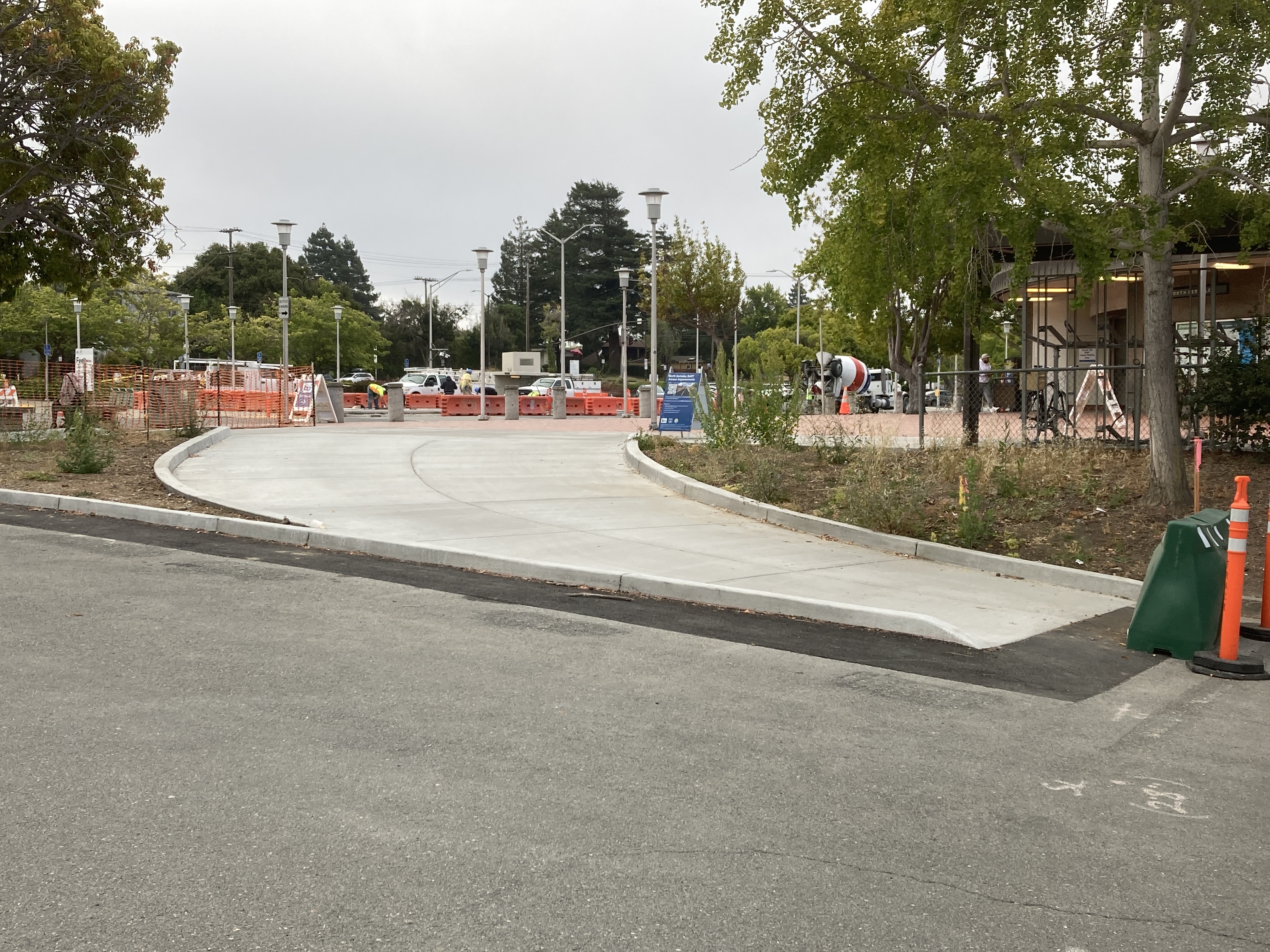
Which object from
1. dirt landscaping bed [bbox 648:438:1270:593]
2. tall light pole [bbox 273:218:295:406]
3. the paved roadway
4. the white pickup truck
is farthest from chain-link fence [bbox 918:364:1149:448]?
the white pickup truck

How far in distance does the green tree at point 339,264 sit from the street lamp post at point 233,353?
4927 centimetres

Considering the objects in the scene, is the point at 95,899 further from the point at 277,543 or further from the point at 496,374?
the point at 496,374

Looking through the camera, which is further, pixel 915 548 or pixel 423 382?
pixel 423 382

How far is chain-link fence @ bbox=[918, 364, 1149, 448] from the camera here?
1606 cm

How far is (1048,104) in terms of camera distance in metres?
10.6

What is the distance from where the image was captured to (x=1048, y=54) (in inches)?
424

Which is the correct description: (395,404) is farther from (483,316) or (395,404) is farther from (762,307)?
(762,307)

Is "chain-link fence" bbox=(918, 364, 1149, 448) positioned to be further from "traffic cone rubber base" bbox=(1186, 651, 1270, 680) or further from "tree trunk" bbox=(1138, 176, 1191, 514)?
"traffic cone rubber base" bbox=(1186, 651, 1270, 680)

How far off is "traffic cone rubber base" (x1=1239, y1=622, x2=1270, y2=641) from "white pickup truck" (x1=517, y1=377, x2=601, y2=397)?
36.7 m

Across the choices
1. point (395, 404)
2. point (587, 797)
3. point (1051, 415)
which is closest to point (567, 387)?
point (395, 404)

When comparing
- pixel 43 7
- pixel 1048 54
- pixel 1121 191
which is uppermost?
pixel 43 7

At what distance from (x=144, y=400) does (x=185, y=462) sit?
999 cm

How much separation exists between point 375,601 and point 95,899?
185 inches

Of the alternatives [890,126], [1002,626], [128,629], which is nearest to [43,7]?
[890,126]
